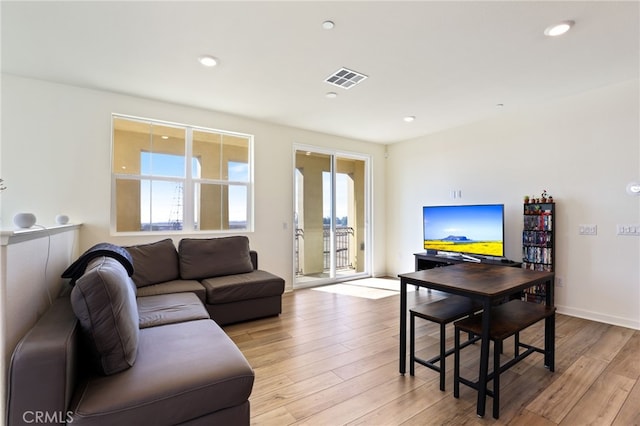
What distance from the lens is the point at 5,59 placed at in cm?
272

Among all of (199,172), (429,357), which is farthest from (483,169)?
(199,172)

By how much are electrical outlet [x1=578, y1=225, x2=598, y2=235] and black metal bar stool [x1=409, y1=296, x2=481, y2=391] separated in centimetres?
219

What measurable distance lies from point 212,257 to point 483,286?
2928mm

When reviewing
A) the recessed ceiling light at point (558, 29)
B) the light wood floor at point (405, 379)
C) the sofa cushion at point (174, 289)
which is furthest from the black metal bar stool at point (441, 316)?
the recessed ceiling light at point (558, 29)

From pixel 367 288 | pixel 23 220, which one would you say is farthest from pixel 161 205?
pixel 367 288

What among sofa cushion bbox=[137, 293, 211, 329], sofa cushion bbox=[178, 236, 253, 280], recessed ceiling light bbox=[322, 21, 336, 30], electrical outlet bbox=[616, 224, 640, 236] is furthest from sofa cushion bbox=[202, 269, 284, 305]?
electrical outlet bbox=[616, 224, 640, 236]

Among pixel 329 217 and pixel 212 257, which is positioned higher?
pixel 329 217

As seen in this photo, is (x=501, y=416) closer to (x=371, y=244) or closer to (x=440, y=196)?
(x=440, y=196)

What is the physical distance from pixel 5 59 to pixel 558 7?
15.2ft

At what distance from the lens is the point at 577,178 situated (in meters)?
3.55

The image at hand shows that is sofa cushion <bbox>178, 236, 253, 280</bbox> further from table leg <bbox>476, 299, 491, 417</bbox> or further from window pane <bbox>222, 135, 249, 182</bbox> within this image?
table leg <bbox>476, 299, 491, 417</bbox>

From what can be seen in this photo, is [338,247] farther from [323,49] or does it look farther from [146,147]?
[323,49]

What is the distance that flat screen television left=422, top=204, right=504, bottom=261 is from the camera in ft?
13.1

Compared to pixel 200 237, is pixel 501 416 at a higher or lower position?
lower
